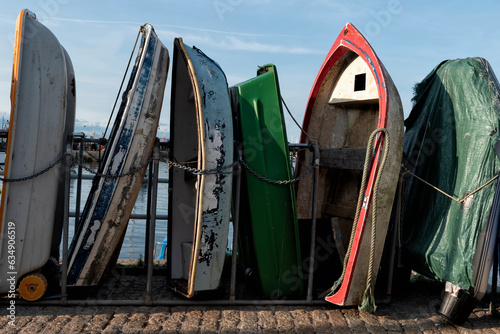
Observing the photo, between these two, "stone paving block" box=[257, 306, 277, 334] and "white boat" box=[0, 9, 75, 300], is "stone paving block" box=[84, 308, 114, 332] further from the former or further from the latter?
"stone paving block" box=[257, 306, 277, 334]

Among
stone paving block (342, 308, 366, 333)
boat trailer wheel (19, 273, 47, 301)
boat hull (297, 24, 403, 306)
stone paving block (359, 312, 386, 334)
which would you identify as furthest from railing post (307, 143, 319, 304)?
boat trailer wheel (19, 273, 47, 301)

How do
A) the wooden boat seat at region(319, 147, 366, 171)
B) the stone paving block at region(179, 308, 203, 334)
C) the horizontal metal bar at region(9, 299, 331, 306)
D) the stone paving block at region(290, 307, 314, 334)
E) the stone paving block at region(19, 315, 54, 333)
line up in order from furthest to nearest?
the wooden boat seat at region(319, 147, 366, 171) → the horizontal metal bar at region(9, 299, 331, 306) → the stone paving block at region(290, 307, 314, 334) → the stone paving block at region(179, 308, 203, 334) → the stone paving block at region(19, 315, 54, 333)

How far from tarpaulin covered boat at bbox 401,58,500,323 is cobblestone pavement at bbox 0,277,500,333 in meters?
0.28

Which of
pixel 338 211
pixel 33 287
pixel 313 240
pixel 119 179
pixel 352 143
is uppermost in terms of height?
pixel 352 143

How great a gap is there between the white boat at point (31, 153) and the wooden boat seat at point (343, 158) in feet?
8.46

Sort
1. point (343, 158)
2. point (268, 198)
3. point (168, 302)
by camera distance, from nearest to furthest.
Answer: point (168, 302)
point (268, 198)
point (343, 158)

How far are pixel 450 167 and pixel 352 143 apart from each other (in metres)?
1.39

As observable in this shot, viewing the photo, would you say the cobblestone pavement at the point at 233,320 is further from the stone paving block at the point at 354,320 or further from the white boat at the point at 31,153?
the white boat at the point at 31,153

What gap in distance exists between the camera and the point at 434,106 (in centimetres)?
469

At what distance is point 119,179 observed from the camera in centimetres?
411

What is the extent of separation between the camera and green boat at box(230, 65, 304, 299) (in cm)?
429

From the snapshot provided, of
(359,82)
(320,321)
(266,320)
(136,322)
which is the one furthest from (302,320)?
(359,82)

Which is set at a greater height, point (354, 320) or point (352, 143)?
point (352, 143)

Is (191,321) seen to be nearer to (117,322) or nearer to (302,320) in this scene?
(117,322)
